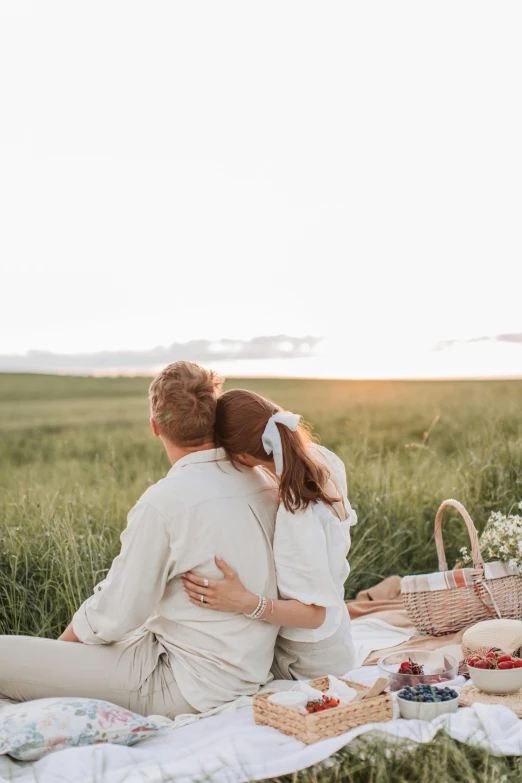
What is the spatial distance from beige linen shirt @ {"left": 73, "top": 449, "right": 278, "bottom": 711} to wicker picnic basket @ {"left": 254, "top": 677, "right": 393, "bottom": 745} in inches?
12.1

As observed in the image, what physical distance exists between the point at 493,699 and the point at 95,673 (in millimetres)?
1494

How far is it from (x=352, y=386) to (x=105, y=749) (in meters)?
22.0

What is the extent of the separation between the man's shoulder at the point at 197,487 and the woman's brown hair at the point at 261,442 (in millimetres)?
85

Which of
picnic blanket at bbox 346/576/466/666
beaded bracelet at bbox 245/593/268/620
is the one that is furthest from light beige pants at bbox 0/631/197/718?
picnic blanket at bbox 346/576/466/666

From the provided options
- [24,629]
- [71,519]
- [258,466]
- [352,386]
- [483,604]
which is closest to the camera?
[258,466]

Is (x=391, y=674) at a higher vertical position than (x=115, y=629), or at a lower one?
lower

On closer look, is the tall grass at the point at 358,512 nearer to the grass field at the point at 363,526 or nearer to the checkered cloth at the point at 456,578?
the grass field at the point at 363,526

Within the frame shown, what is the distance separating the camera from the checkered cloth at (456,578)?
4.34m

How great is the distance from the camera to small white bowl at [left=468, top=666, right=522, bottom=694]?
3.32 meters

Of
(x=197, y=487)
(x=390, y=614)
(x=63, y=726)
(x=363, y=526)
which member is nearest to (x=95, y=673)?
(x=63, y=726)

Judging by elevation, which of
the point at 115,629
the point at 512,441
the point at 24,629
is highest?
the point at 512,441

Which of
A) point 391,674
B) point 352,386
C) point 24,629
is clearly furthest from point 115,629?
point 352,386

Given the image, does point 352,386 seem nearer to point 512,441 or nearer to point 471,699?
point 512,441

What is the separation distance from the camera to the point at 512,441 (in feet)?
20.8
